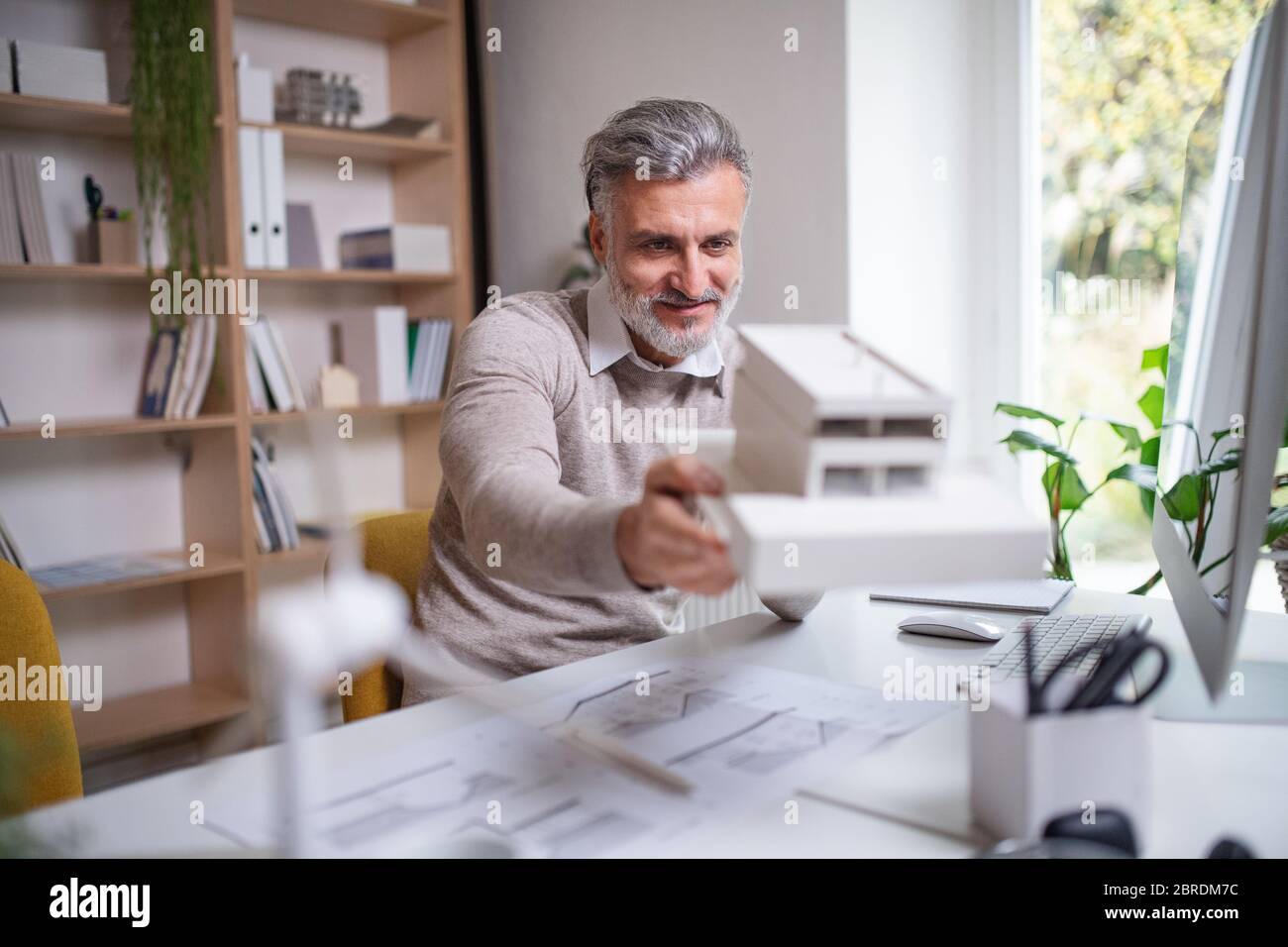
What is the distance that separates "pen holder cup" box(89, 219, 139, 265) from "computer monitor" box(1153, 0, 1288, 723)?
2.34 metres

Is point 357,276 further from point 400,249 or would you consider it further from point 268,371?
point 268,371

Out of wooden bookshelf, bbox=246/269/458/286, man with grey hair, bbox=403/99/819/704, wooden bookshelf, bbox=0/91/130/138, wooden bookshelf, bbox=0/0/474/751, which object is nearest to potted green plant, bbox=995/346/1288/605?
man with grey hair, bbox=403/99/819/704

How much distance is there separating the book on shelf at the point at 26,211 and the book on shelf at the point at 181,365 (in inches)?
12.5

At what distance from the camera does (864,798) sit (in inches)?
33.8

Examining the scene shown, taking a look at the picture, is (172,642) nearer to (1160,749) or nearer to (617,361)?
(617,361)

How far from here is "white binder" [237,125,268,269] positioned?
2682mm

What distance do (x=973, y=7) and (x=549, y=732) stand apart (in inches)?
110

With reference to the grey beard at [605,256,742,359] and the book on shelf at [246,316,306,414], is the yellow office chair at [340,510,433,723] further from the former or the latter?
the book on shelf at [246,316,306,414]

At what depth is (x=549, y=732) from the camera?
3.29 feet

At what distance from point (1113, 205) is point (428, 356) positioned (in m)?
1.98

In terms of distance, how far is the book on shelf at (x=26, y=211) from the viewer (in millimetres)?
2404

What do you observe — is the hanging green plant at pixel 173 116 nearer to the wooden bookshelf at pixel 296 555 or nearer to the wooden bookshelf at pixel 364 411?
the wooden bookshelf at pixel 364 411

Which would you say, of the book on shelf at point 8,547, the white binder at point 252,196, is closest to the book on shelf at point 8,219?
the white binder at point 252,196
